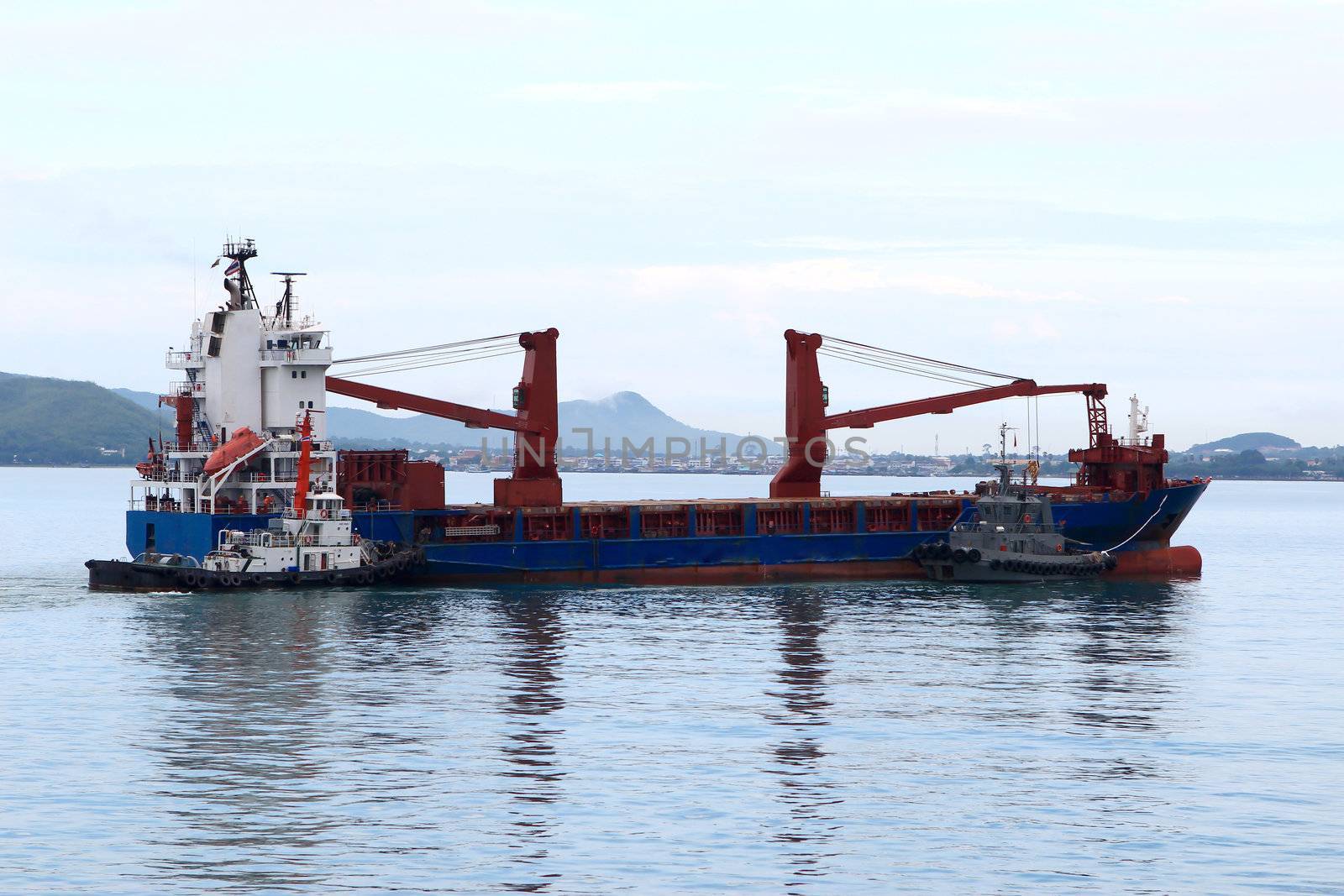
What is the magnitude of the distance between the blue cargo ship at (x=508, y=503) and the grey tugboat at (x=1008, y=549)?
2.12m

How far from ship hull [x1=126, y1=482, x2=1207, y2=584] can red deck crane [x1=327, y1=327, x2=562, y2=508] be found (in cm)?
241

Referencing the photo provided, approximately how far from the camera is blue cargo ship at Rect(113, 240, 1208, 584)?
65.6 metres

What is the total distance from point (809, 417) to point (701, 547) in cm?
1158

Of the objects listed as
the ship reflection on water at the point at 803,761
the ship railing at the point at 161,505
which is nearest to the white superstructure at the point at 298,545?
the ship railing at the point at 161,505

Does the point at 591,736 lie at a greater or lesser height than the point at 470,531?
lesser

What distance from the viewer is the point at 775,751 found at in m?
33.5

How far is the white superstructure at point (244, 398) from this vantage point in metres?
65.8

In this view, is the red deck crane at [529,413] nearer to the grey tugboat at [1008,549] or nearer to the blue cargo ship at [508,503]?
the blue cargo ship at [508,503]

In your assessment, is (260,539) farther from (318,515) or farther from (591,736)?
(591,736)

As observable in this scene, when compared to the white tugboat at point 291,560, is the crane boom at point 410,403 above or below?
above

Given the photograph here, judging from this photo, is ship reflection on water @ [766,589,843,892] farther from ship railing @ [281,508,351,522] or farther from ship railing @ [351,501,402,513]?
ship railing @ [351,501,402,513]

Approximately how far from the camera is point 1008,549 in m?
70.7

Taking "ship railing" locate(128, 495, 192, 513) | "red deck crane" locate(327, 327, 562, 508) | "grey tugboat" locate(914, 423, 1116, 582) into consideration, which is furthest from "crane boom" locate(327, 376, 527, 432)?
"grey tugboat" locate(914, 423, 1116, 582)

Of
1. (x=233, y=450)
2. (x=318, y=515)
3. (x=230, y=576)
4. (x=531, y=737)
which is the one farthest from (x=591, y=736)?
(x=233, y=450)
